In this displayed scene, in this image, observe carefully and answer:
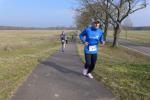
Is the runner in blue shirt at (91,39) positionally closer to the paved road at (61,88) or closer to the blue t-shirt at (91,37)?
the blue t-shirt at (91,37)

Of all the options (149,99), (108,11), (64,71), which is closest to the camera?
(149,99)

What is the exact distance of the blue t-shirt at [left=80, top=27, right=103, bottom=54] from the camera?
10.5 metres

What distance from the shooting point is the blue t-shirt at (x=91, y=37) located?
34.6 ft

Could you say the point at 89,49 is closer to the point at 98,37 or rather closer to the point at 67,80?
the point at 98,37

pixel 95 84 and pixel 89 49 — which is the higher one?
pixel 89 49

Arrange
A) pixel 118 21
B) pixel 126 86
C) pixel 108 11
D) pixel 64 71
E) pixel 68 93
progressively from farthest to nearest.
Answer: pixel 108 11 → pixel 118 21 → pixel 64 71 → pixel 126 86 → pixel 68 93

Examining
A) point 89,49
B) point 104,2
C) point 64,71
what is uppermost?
point 104,2

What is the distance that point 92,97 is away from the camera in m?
7.84

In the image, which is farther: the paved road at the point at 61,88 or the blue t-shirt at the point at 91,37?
the blue t-shirt at the point at 91,37

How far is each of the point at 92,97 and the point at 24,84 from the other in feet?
7.86

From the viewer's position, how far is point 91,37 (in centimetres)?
1059

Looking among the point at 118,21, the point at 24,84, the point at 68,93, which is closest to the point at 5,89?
the point at 24,84

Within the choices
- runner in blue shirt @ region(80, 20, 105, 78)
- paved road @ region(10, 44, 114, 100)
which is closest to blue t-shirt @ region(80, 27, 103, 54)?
runner in blue shirt @ region(80, 20, 105, 78)

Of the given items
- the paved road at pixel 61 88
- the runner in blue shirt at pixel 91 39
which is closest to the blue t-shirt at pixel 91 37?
the runner in blue shirt at pixel 91 39
